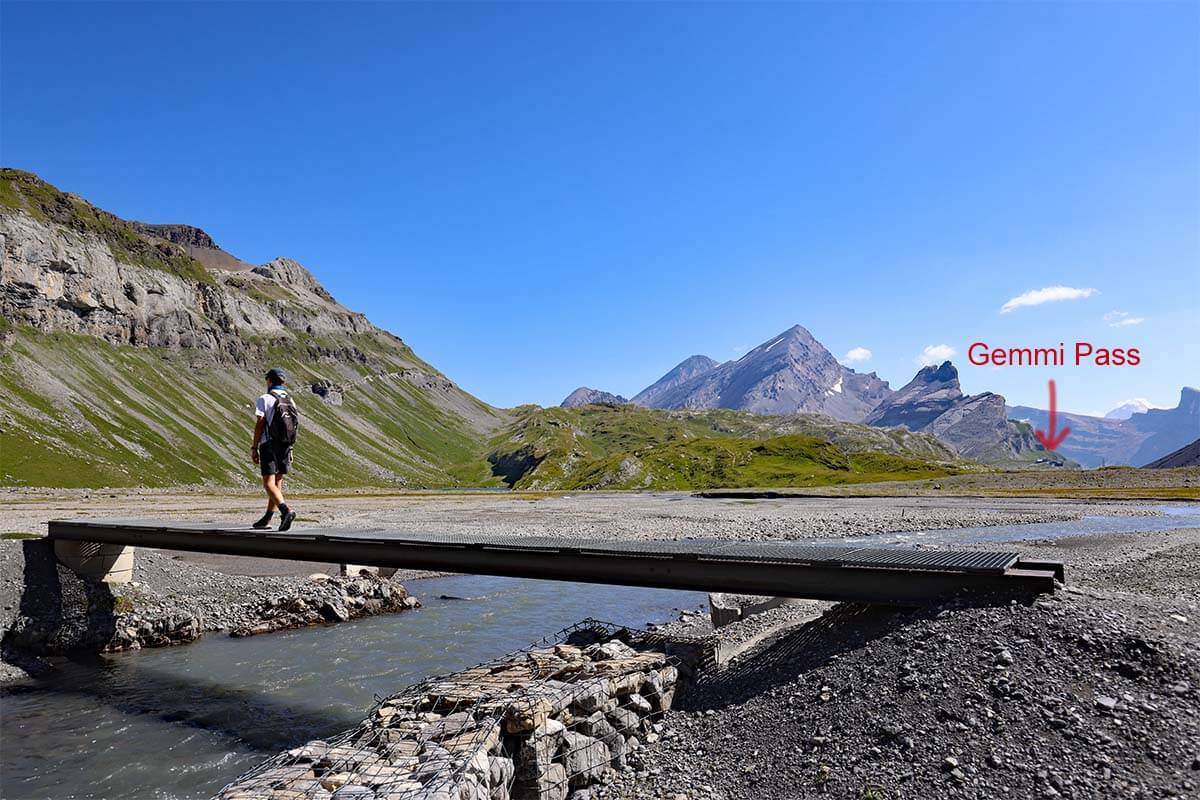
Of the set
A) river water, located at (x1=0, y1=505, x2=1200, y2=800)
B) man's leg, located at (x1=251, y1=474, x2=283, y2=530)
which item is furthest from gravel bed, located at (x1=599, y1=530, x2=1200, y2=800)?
man's leg, located at (x1=251, y1=474, x2=283, y2=530)

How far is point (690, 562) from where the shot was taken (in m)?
14.5

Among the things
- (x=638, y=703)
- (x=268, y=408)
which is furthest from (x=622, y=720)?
(x=268, y=408)

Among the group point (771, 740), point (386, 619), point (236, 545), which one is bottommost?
point (386, 619)

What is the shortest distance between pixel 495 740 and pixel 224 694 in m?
12.2

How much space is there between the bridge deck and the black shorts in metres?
3.34

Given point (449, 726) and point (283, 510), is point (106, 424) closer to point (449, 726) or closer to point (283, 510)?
point (283, 510)

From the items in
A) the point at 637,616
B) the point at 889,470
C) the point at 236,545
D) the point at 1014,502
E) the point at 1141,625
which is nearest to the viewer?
the point at 1141,625

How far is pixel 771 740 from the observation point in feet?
35.1

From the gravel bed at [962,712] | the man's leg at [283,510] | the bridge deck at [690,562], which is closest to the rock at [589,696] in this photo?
the gravel bed at [962,712]

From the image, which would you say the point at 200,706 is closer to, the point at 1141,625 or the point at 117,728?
the point at 117,728

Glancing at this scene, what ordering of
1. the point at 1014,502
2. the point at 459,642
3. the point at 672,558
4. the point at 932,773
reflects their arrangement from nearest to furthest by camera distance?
the point at 932,773 < the point at 672,558 < the point at 459,642 < the point at 1014,502

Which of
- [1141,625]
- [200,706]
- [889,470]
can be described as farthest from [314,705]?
[889,470]

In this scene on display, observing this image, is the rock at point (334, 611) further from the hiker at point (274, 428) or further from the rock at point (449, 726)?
the rock at point (449, 726)

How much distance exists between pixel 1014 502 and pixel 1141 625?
7743 cm
